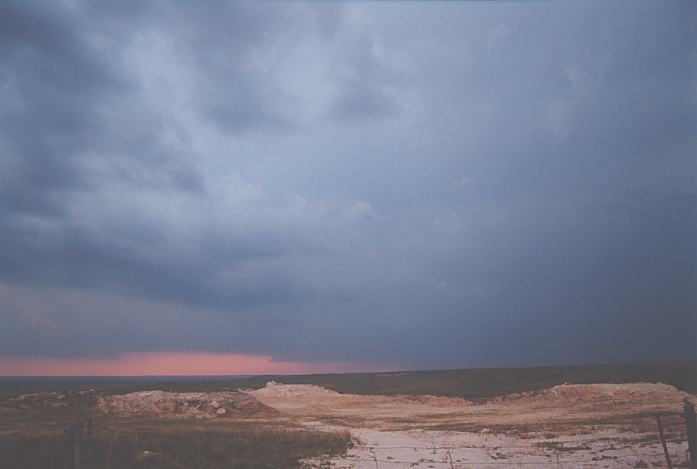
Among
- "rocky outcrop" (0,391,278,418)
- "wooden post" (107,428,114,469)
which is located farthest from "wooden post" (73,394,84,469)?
"rocky outcrop" (0,391,278,418)

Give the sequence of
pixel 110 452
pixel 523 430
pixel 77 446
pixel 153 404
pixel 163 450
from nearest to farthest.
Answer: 1. pixel 77 446
2. pixel 110 452
3. pixel 163 450
4. pixel 523 430
5. pixel 153 404

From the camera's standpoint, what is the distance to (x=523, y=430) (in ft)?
110

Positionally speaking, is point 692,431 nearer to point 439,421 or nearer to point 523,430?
point 523,430

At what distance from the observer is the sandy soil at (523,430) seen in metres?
21.9

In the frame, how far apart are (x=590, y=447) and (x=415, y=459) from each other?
8443 millimetres

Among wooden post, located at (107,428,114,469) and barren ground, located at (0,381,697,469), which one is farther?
barren ground, located at (0,381,697,469)

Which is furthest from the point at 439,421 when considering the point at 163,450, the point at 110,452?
the point at 110,452

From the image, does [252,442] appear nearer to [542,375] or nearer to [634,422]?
[634,422]

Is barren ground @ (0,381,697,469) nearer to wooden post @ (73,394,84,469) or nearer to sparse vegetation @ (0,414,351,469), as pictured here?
sparse vegetation @ (0,414,351,469)

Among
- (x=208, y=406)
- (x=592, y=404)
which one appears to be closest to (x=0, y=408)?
(x=208, y=406)

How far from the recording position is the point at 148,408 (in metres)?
53.7

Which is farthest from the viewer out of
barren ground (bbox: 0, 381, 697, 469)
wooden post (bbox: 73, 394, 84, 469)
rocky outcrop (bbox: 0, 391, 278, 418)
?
rocky outcrop (bbox: 0, 391, 278, 418)

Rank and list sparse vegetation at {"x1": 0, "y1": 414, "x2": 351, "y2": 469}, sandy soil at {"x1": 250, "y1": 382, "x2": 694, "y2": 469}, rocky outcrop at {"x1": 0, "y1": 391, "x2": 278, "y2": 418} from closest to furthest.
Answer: sparse vegetation at {"x1": 0, "y1": 414, "x2": 351, "y2": 469}
sandy soil at {"x1": 250, "y1": 382, "x2": 694, "y2": 469}
rocky outcrop at {"x1": 0, "y1": 391, "x2": 278, "y2": 418}

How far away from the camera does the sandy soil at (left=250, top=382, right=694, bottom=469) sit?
21875mm
